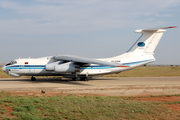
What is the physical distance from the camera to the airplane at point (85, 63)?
19741 mm

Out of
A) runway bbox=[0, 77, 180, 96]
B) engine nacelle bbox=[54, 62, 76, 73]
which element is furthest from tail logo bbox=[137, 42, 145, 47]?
engine nacelle bbox=[54, 62, 76, 73]

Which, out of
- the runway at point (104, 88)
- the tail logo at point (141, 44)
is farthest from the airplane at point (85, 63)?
the runway at point (104, 88)

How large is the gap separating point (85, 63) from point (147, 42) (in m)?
7.60

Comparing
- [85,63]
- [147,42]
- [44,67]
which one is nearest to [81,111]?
[85,63]

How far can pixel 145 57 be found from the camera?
68.2 feet

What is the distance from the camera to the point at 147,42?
68.3ft

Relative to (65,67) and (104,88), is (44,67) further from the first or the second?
(104,88)

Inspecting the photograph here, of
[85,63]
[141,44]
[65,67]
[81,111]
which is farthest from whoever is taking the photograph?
[141,44]

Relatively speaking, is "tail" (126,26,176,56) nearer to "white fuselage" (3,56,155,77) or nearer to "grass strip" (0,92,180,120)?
"white fuselage" (3,56,155,77)

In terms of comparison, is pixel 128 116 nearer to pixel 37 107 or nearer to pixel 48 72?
pixel 37 107

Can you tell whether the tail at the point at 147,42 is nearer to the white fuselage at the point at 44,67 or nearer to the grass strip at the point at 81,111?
the white fuselage at the point at 44,67

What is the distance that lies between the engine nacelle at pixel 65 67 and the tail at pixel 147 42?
7302 mm

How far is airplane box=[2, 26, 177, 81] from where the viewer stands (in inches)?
777

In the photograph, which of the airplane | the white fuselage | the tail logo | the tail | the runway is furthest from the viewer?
the tail logo
